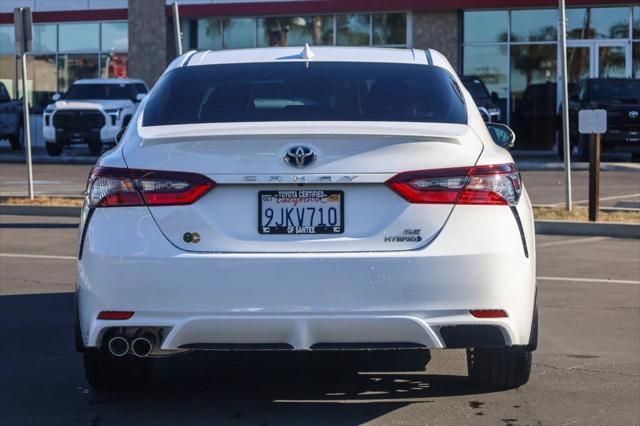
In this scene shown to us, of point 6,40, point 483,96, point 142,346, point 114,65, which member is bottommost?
point 142,346

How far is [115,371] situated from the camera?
20.5 feet

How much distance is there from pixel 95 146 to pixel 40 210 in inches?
565

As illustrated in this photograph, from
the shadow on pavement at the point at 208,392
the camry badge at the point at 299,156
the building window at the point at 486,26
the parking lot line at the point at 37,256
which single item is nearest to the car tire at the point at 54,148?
the building window at the point at 486,26

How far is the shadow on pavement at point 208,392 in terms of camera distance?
5875 millimetres

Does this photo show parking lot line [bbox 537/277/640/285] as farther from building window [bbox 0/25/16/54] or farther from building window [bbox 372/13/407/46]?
building window [bbox 0/25/16/54]

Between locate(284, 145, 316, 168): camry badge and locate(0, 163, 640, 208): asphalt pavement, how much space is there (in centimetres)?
1226

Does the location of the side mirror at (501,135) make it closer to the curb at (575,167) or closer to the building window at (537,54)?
the curb at (575,167)

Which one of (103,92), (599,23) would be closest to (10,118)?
(103,92)

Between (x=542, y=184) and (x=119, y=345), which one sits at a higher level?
(x=119, y=345)

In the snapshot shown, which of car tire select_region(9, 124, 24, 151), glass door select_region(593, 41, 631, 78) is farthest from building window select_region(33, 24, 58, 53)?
glass door select_region(593, 41, 631, 78)

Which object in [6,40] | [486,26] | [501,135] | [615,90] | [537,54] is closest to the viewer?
[501,135]

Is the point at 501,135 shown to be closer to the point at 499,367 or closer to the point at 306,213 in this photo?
the point at 499,367

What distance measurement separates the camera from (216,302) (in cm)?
532

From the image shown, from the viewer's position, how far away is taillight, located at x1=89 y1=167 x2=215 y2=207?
5.38 m
